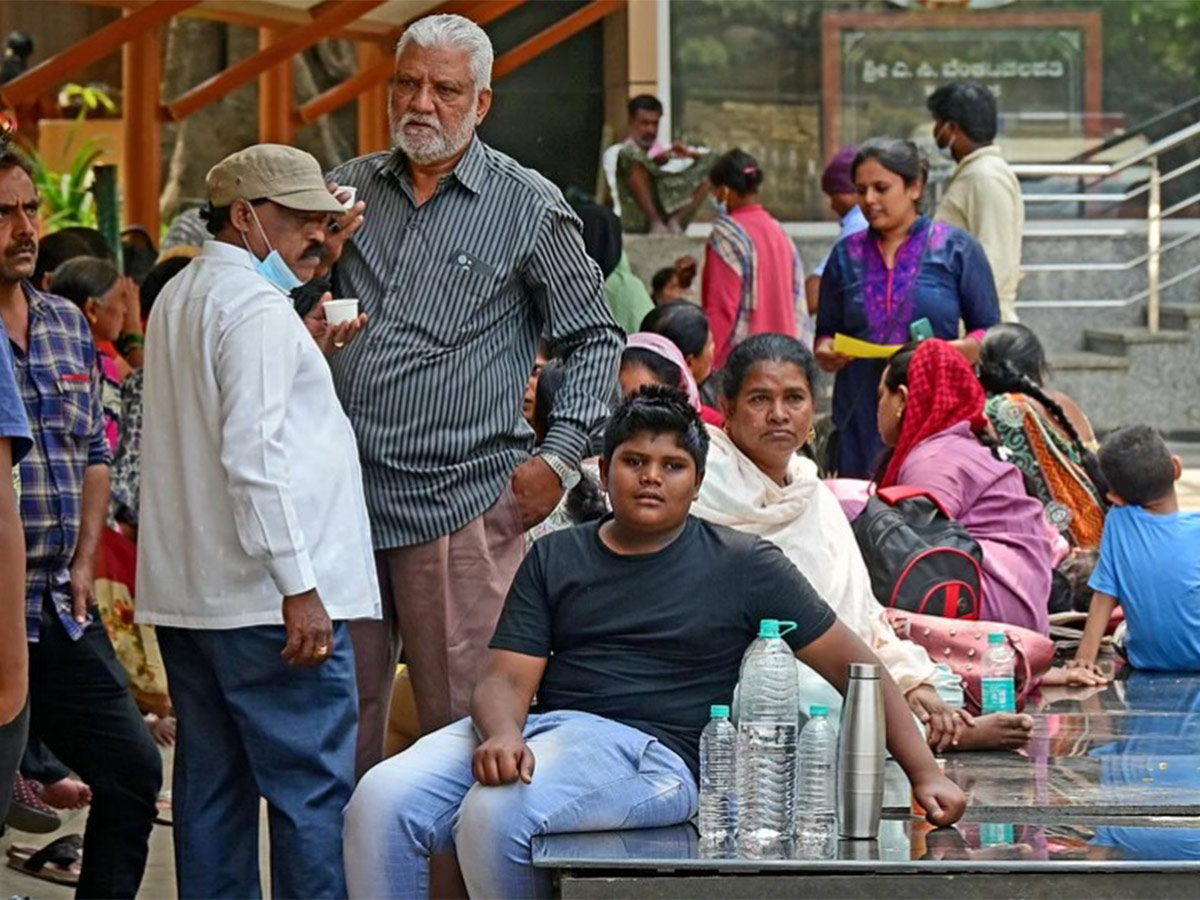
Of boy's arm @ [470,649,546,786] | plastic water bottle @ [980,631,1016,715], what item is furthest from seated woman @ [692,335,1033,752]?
boy's arm @ [470,649,546,786]

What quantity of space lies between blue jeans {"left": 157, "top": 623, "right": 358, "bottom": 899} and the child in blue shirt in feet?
9.51

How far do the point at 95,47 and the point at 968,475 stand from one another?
535cm

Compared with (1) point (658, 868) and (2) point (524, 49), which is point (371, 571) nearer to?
(1) point (658, 868)

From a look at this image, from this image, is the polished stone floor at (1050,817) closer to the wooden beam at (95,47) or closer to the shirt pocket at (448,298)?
the shirt pocket at (448,298)

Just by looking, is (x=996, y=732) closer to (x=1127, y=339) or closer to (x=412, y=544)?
(x=412, y=544)

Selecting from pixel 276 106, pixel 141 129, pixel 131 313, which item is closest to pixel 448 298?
pixel 131 313

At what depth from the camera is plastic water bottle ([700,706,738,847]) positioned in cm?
450

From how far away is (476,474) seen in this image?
16.6 ft

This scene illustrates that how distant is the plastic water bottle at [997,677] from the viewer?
6023mm

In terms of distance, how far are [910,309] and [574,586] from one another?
3419mm

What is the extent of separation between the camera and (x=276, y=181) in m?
4.78

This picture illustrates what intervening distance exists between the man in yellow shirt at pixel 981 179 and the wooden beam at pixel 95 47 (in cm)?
349

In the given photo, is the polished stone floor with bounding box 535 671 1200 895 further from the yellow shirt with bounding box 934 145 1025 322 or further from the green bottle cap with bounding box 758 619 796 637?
the yellow shirt with bounding box 934 145 1025 322

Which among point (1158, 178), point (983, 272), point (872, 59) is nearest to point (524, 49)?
point (872, 59)
